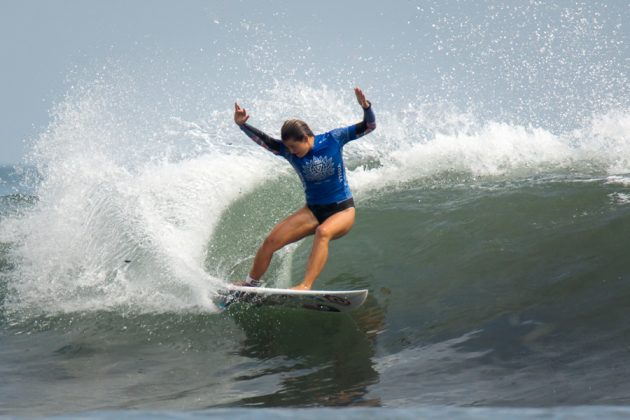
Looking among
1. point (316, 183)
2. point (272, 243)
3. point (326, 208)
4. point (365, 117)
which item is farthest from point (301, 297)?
point (365, 117)

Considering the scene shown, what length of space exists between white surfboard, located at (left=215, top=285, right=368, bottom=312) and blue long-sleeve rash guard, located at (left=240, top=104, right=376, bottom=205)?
40.3 inches

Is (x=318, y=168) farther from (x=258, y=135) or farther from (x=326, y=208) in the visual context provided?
(x=258, y=135)

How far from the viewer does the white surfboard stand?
6.79m

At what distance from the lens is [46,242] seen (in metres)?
9.73

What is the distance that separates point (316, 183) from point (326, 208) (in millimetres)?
267

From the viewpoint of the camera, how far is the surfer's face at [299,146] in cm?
706

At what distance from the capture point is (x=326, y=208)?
740 cm

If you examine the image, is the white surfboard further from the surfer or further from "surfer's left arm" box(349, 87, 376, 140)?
"surfer's left arm" box(349, 87, 376, 140)

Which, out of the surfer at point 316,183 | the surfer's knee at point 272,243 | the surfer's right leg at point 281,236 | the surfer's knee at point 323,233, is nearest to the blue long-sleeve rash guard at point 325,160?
the surfer at point 316,183

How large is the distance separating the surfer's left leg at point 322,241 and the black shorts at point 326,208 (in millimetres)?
63

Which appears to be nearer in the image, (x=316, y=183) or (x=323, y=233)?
(x=323, y=233)

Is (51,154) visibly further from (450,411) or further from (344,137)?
(450,411)

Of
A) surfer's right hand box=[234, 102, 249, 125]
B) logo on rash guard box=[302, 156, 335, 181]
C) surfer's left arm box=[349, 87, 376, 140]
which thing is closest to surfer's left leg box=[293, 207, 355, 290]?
logo on rash guard box=[302, 156, 335, 181]

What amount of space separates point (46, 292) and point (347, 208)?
3757 mm
